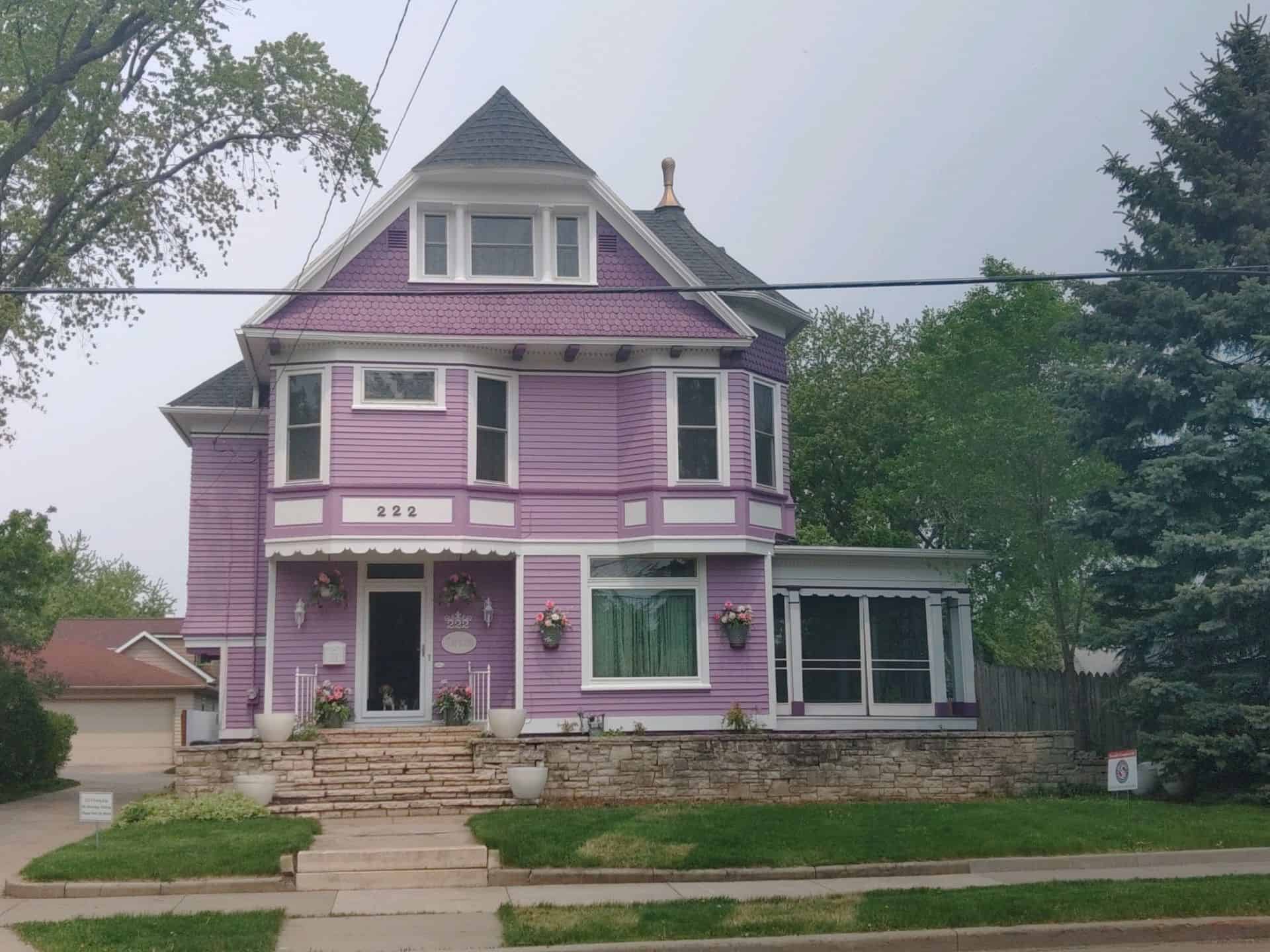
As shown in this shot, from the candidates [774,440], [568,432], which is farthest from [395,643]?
[774,440]

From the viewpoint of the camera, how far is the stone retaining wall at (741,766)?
698 inches

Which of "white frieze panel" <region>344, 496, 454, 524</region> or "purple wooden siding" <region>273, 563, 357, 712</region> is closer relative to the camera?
"white frieze panel" <region>344, 496, 454, 524</region>

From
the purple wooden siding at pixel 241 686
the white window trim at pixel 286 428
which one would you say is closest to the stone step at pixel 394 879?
the white window trim at pixel 286 428

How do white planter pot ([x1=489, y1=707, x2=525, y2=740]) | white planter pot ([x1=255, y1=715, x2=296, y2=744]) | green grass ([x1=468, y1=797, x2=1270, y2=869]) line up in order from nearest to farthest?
green grass ([x1=468, y1=797, x2=1270, y2=869]) → white planter pot ([x1=255, y1=715, x2=296, y2=744]) → white planter pot ([x1=489, y1=707, x2=525, y2=740])

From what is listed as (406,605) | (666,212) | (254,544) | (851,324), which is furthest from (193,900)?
(851,324)

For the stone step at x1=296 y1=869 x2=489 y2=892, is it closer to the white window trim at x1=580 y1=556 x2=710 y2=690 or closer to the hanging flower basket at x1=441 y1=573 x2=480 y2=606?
the white window trim at x1=580 y1=556 x2=710 y2=690

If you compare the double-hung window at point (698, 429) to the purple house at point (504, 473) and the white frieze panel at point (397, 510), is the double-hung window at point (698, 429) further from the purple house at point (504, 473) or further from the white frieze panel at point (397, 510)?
the white frieze panel at point (397, 510)

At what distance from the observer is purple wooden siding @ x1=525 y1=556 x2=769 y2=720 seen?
20.6m

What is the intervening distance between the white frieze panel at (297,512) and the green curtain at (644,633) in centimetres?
439

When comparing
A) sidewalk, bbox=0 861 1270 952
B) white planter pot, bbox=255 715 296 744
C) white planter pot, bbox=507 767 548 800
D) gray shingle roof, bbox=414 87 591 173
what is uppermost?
gray shingle roof, bbox=414 87 591 173

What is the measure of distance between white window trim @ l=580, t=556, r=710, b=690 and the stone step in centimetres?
761

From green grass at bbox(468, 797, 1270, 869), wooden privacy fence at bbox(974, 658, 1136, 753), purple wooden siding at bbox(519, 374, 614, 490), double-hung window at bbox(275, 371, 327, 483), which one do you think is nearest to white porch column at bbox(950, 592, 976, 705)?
wooden privacy fence at bbox(974, 658, 1136, 753)

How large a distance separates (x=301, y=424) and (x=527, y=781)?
268 inches

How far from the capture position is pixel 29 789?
2339 centimetres
